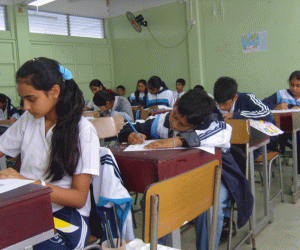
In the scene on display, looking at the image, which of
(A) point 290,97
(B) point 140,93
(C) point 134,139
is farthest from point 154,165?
(B) point 140,93

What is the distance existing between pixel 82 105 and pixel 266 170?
1472 millimetres

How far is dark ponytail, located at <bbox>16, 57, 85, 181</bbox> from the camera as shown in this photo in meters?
1.08

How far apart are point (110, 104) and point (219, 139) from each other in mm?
2481

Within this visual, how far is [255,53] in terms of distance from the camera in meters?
5.31

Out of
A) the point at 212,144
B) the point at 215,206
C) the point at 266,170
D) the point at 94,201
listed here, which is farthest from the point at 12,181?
the point at 266,170

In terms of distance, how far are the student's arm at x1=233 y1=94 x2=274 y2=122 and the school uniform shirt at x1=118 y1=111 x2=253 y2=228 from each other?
0.68m

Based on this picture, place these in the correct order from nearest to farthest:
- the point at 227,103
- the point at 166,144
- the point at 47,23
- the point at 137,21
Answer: the point at 166,144 < the point at 227,103 < the point at 47,23 < the point at 137,21

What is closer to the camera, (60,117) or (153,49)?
(60,117)

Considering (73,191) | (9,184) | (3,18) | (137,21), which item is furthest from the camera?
(137,21)

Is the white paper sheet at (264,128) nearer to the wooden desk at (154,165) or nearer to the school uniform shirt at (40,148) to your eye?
the wooden desk at (154,165)

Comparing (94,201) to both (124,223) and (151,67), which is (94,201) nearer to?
(124,223)

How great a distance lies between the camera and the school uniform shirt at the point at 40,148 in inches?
42.9

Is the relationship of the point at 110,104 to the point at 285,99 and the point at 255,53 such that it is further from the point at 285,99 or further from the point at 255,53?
the point at 255,53

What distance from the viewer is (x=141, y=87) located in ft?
20.5
